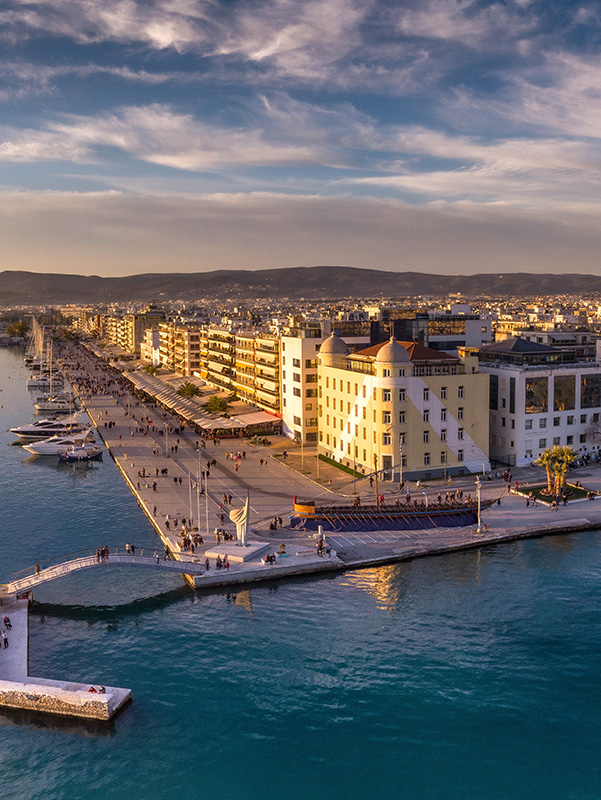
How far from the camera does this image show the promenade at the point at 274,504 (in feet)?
191

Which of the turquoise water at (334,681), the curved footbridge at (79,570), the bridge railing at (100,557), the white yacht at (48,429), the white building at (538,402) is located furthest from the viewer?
the white yacht at (48,429)

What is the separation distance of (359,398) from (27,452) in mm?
51419

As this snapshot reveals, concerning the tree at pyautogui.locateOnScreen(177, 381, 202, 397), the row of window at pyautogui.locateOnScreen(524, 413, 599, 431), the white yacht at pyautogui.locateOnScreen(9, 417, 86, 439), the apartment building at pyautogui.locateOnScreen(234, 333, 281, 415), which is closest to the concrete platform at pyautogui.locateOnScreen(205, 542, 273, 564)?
the row of window at pyautogui.locateOnScreen(524, 413, 599, 431)

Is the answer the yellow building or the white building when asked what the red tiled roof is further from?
the white building

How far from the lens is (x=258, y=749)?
36.3m

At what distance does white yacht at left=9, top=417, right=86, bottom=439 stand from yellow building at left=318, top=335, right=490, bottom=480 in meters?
47.5

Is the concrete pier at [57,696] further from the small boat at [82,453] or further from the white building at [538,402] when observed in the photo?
the small boat at [82,453]

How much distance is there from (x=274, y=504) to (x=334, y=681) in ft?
101

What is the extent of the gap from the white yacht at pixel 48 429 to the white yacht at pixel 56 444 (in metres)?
5.36

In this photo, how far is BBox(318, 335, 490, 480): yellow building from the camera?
77875 mm

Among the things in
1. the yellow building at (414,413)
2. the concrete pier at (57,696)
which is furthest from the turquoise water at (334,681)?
the yellow building at (414,413)

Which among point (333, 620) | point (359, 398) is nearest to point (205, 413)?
point (359, 398)

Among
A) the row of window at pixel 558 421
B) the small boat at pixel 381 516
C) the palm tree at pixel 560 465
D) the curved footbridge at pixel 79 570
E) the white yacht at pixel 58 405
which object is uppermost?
the row of window at pixel 558 421

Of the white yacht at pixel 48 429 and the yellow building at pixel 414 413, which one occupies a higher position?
the yellow building at pixel 414 413
